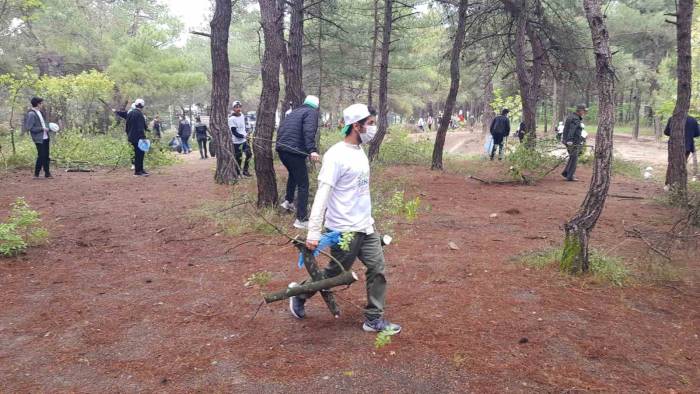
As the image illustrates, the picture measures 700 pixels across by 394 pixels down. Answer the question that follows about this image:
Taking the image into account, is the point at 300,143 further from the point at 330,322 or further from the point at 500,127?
the point at 500,127

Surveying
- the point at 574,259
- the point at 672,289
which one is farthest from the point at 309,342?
the point at 672,289

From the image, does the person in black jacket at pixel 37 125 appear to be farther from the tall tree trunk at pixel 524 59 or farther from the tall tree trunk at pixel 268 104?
the tall tree trunk at pixel 524 59

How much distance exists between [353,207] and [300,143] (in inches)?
129

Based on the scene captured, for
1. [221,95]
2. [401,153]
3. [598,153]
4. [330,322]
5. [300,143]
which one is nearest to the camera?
[330,322]

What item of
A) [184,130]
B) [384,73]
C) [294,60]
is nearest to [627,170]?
[384,73]

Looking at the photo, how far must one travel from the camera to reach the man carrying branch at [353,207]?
12.0 feet

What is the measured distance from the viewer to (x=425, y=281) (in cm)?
504

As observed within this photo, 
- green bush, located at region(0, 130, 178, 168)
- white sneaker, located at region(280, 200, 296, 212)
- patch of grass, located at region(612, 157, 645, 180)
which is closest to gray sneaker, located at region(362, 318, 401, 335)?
white sneaker, located at region(280, 200, 296, 212)

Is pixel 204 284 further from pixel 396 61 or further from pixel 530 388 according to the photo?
pixel 396 61

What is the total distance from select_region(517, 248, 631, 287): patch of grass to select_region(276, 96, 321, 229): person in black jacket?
9.81 feet

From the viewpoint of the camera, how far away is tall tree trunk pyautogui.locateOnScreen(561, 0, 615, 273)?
464 centimetres

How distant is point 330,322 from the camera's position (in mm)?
4148

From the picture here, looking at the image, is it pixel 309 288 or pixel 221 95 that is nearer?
pixel 309 288

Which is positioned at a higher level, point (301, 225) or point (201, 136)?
point (201, 136)
